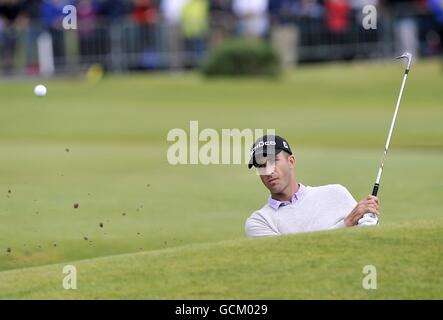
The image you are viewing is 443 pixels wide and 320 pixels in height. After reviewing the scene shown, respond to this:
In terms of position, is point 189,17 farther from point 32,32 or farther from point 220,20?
point 32,32

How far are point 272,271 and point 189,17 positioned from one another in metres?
25.5

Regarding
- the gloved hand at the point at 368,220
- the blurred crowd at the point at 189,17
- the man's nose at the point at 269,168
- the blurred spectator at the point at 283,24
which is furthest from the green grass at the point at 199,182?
the blurred crowd at the point at 189,17

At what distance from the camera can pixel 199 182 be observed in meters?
17.3

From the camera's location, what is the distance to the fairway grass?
8336 mm

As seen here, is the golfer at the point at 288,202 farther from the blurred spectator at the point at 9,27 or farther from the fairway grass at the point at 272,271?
the blurred spectator at the point at 9,27

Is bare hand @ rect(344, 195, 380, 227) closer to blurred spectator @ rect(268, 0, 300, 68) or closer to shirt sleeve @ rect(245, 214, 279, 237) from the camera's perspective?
shirt sleeve @ rect(245, 214, 279, 237)

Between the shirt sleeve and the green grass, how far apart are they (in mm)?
373

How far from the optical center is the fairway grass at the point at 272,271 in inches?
328

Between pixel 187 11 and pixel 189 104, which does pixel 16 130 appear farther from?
pixel 187 11

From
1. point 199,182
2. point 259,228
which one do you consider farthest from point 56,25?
point 259,228

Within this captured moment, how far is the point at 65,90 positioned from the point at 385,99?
935 centimetres

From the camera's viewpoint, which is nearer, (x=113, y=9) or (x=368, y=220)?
(x=368, y=220)

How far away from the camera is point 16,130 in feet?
89.6
